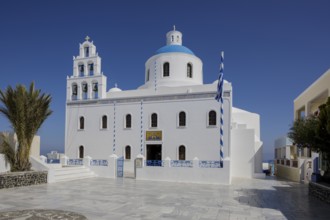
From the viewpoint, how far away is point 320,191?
35.4 ft

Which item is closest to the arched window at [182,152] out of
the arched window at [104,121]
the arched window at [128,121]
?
the arched window at [128,121]

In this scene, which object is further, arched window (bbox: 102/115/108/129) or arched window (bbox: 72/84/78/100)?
arched window (bbox: 72/84/78/100)

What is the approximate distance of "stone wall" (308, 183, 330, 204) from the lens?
396 inches

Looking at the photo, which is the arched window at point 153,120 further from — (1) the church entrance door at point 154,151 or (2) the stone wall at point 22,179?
(2) the stone wall at point 22,179

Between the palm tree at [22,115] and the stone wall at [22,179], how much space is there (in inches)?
25.8

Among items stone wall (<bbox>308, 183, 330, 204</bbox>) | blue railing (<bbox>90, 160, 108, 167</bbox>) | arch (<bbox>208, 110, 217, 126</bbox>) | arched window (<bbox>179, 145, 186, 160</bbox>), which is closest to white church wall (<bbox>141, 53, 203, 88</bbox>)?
arch (<bbox>208, 110, 217, 126</bbox>)

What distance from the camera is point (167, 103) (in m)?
19.6

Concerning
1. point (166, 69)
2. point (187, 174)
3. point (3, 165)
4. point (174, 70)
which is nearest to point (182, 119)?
point (187, 174)

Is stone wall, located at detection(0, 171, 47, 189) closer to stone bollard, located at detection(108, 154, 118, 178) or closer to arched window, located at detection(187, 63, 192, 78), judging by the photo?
stone bollard, located at detection(108, 154, 118, 178)

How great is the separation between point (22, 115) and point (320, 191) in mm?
13167

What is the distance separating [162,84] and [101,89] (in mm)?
4708

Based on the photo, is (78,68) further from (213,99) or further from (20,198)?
(20,198)

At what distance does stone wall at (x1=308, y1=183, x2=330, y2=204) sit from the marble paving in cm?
27

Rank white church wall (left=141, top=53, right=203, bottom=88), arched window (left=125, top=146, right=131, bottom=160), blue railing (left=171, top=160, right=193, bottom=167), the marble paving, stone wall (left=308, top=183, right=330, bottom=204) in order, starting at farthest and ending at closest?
white church wall (left=141, top=53, right=203, bottom=88) → arched window (left=125, top=146, right=131, bottom=160) → blue railing (left=171, top=160, right=193, bottom=167) → stone wall (left=308, top=183, right=330, bottom=204) → the marble paving
